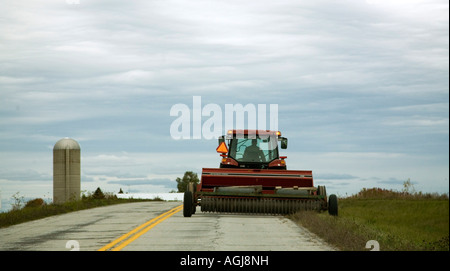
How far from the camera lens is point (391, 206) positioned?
32.0 meters

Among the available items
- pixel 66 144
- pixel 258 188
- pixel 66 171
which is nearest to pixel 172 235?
pixel 258 188

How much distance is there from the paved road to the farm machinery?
668mm

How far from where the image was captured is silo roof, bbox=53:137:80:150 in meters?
34.6

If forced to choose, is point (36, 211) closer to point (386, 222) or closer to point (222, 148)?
point (222, 148)

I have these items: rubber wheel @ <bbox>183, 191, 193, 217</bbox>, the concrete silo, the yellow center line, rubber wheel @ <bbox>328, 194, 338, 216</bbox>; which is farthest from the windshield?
the concrete silo

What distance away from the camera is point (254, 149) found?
2225 centimetres

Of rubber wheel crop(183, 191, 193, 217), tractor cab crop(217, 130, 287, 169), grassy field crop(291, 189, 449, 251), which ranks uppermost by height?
tractor cab crop(217, 130, 287, 169)

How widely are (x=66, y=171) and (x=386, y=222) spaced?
17.9m

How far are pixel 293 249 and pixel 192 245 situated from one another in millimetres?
2020

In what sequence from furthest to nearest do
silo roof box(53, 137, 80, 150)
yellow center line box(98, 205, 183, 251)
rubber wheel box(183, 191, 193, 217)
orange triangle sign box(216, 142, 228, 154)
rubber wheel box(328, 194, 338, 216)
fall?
silo roof box(53, 137, 80, 150) → orange triangle sign box(216, 142, 228, 154) → rubber wheel box(328, 194, 338, 216) → rubber wheel box(183, 191, 193, 217) → yellow center line box(98, 205, 183, 251)

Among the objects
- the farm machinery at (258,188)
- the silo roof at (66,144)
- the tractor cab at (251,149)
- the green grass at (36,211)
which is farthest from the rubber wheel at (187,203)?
the silo roof at (66,144)

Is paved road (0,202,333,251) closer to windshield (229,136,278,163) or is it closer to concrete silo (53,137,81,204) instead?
windshield (229,136,278,163)

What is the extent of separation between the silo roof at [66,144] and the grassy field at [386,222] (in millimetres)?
15174
